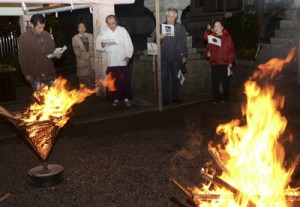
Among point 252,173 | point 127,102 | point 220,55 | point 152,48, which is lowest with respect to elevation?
point 127,102

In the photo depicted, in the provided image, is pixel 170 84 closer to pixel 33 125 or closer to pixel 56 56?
pixel 56 56

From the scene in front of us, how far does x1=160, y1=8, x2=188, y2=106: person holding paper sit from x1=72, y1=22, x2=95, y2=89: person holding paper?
1963 mm

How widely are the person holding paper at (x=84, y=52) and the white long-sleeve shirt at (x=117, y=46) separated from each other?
744mm

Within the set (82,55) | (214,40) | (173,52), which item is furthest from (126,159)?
(82,55)

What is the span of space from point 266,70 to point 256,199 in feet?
37.4

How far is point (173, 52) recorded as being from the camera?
30.1 feet

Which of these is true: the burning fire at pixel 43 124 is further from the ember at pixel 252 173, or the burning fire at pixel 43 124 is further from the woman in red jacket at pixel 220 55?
the woman in red jacket at pixel 220 55

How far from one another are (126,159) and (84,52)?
4.56 meters

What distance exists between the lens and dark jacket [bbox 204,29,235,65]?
8.88m

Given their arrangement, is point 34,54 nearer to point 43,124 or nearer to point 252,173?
point 43,124

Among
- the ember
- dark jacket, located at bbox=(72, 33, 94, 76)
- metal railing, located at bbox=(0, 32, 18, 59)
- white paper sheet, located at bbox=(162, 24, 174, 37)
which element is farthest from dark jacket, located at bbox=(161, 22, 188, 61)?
metal railing, located at bbox=(0, 32, 18, 59)

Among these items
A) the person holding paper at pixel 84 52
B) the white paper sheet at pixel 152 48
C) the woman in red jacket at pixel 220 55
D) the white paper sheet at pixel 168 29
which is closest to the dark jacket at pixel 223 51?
the woman in red jacket at pixel 220 55

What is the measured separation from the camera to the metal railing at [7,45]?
49.1 ft

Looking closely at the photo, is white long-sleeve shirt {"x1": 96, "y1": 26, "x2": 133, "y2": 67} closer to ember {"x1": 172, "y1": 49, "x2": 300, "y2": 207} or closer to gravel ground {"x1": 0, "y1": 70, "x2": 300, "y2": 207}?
gravel ground {"x1": 0, "y1": 70, "x2": 300, "y2": 207}
